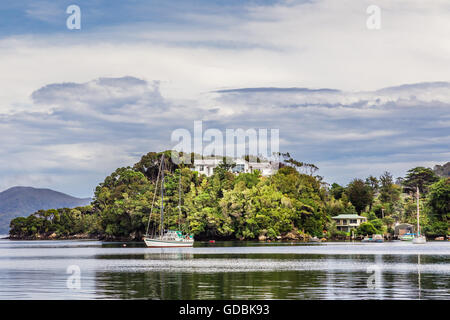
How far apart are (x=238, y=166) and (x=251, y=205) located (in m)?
36.2

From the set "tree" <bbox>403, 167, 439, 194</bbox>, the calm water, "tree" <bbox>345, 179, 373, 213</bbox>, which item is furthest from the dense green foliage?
the calm water

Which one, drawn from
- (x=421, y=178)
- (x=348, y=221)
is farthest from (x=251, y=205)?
(x=421, y=178)

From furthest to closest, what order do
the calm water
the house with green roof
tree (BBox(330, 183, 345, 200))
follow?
tree (BBox(330, 183, 345, 200)), the house with green roof, the calm water

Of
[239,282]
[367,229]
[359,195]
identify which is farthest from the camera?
[359,195]

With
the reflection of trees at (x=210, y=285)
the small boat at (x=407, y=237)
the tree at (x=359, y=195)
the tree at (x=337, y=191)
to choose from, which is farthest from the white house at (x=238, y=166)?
the reflection of trees at (x=210, y=285)

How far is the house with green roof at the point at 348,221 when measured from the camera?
5212 inches

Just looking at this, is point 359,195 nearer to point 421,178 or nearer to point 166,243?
point 421,178

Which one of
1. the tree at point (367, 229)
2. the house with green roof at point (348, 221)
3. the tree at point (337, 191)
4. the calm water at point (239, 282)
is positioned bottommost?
the calm water at point (239, 282)

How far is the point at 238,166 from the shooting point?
156500mm

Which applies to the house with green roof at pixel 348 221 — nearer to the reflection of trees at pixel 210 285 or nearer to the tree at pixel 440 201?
the tree at pixel 440 201

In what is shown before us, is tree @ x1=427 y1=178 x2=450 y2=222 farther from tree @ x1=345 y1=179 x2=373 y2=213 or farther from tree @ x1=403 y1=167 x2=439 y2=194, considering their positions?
tree @ x1=403 y1=167 x2=439 y2=194

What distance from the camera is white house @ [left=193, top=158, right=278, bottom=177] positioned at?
152250 millimetres

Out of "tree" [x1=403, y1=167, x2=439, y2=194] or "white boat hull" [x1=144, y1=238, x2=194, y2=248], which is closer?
"white boat hull" [x1=144, y1=238, x2=194, y2=248]

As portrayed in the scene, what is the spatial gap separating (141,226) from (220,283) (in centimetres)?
9838
